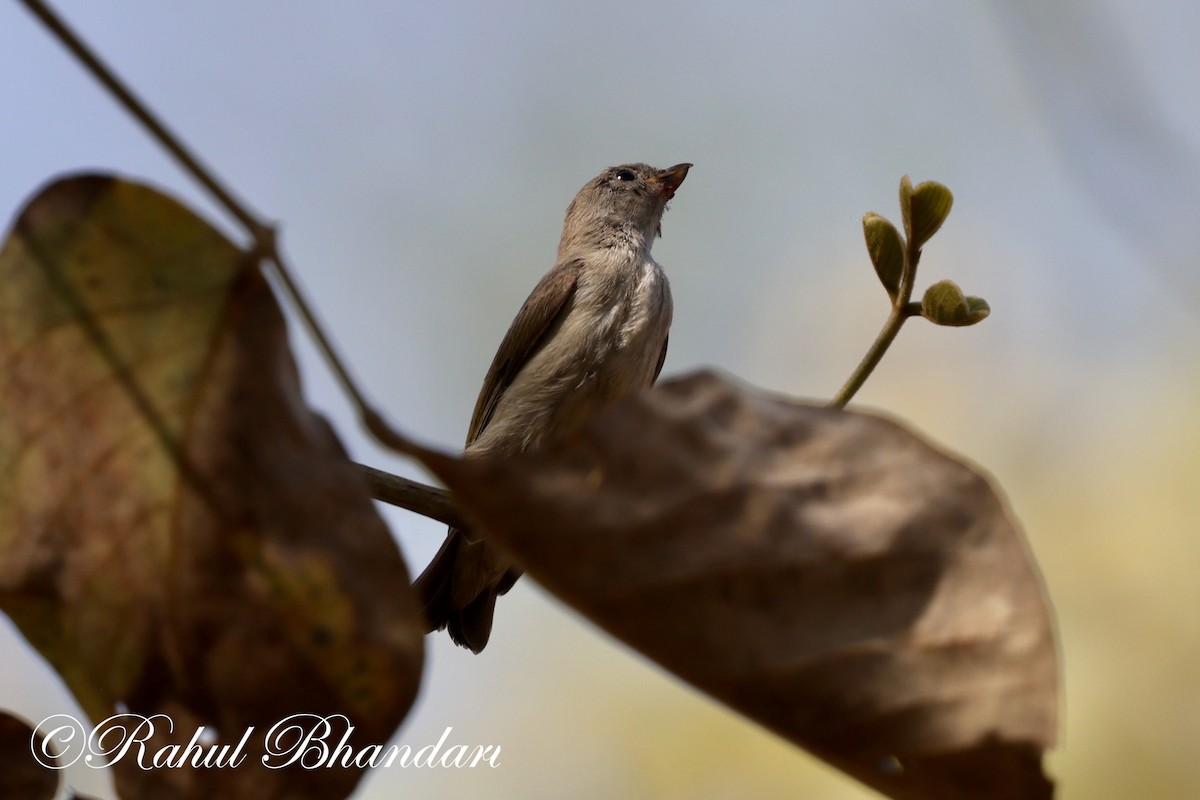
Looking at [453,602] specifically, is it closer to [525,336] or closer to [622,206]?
[525,336]

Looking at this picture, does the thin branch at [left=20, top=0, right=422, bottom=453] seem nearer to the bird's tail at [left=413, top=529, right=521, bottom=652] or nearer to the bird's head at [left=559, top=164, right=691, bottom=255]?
the bird's tail at [left=413, top=529, right=521, bottom=652]

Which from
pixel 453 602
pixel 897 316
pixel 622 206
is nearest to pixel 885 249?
pixel 897 316

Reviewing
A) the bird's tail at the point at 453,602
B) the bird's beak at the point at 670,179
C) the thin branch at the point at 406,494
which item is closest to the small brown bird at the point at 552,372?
the bird's tail at the point at 453,602

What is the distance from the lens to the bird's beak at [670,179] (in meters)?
4.56

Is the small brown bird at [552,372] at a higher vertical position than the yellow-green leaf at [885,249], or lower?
lower

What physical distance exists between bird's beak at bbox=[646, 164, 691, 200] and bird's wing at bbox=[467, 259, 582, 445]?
94 cm

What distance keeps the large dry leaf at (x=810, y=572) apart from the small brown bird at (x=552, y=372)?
2.38 meters

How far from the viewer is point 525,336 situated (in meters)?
3.62

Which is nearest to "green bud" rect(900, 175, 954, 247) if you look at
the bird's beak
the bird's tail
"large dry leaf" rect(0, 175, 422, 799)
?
"large dry leaf" rect(0, 175, 422, 799)

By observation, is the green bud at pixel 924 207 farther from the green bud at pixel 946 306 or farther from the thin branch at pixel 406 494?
the thin branch at pixel 406 494

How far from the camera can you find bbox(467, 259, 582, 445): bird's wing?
3.61 m

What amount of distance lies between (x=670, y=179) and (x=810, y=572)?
392 centimetres

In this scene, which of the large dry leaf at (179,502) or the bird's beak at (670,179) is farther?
the bird's beak at (670,179)

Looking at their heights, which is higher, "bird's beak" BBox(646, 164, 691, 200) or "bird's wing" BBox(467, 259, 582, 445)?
"bird's beak" BBox(646, 164, 691, 200)
